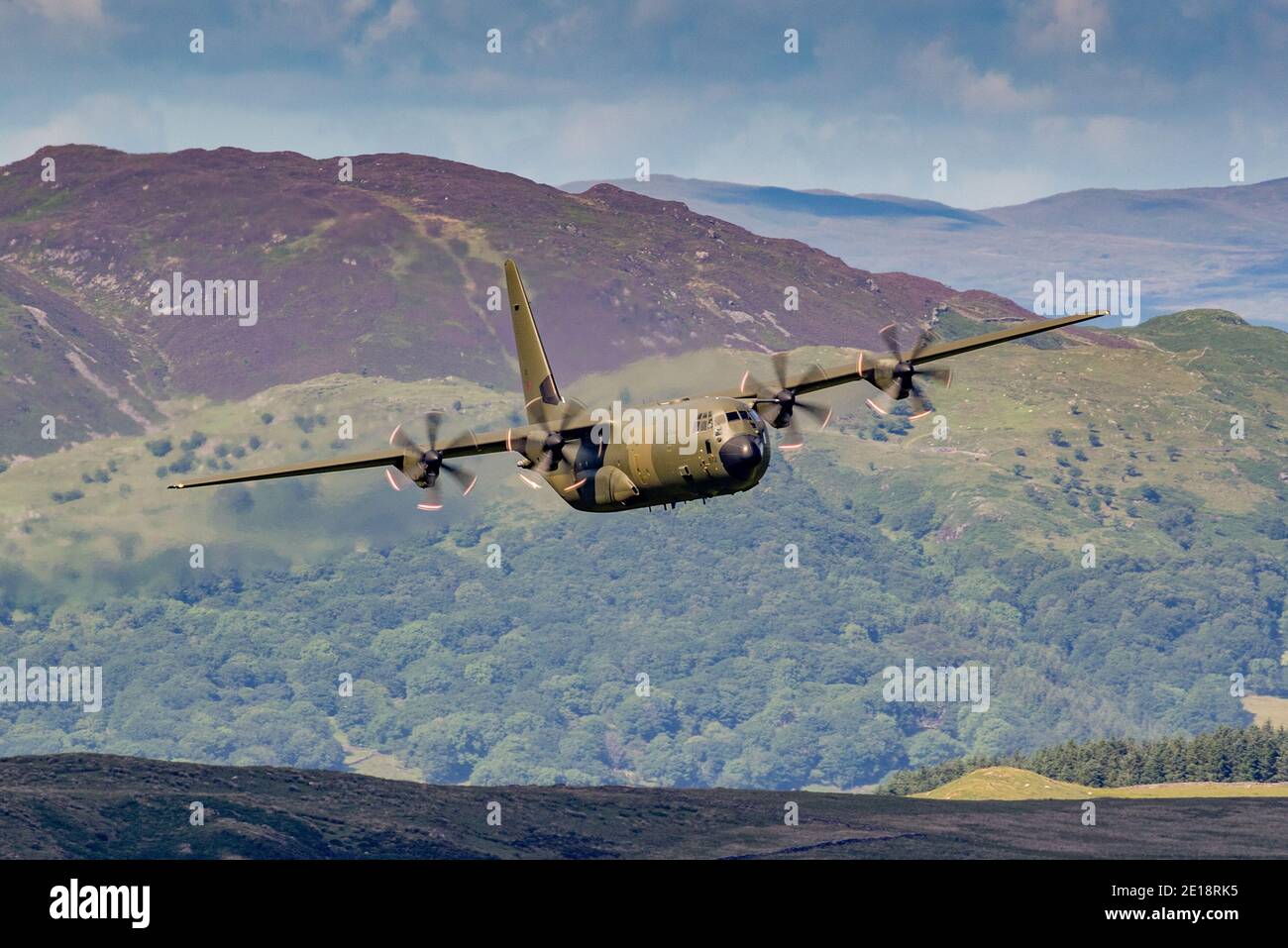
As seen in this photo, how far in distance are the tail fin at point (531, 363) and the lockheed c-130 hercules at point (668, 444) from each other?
5.05m

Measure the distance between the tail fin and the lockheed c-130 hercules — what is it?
505cm

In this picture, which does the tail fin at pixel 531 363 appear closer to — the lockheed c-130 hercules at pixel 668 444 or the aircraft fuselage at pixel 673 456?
the lockheed c-130 hercules at pixel 668 444

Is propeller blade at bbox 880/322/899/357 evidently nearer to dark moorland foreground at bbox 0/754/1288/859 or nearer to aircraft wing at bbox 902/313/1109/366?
aircraft wing at bbox 902/313/1109/366

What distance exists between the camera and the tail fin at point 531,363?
293 ft

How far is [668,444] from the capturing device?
7412 cm

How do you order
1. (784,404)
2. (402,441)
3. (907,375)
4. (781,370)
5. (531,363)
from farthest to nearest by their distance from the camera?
1. (531,363)
2. (781,370)
3. (402,441)
4. (784,404)
5. (907,375)

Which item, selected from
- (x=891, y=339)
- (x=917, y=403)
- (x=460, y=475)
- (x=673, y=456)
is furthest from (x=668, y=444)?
(x=891, y=339)

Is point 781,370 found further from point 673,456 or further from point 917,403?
point 673,456

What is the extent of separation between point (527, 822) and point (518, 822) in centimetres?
81

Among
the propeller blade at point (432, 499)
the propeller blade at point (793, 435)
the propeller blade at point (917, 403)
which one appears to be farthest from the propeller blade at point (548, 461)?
the propeller blade at point (917, 403)

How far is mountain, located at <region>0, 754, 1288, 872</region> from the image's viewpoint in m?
141
